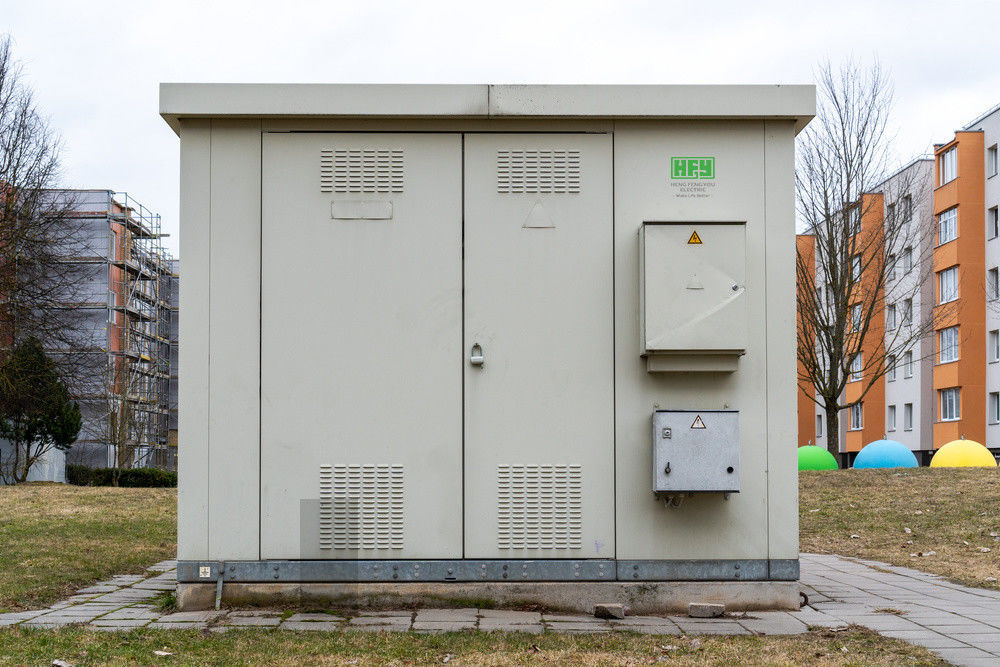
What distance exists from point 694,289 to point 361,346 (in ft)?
8.04

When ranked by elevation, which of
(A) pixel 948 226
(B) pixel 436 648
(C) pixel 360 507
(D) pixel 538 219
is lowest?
(B) pixel 436 648

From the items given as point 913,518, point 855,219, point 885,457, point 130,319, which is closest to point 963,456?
point 885,457

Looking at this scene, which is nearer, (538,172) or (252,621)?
(252,621)

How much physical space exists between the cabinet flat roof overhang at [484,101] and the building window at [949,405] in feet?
145

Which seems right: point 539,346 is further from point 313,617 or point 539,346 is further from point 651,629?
point 313,617

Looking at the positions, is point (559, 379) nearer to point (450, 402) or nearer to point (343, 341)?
point (450, 402)

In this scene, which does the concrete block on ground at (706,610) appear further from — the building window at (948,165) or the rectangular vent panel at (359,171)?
the building window at (948,165)

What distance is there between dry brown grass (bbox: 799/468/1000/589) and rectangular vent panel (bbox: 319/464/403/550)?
558 centimetres

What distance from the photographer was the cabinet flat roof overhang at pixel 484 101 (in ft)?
26.5

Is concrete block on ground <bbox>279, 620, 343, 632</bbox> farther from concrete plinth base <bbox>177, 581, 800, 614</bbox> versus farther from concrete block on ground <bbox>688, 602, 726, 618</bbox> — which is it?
concrete block on ground <bbox>688, 602, 726, 618</bbox>

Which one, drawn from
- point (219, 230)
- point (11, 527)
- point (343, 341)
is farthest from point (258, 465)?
point (11, 527)

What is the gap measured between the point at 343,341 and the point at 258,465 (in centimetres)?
109

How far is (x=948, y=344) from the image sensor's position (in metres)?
49.1

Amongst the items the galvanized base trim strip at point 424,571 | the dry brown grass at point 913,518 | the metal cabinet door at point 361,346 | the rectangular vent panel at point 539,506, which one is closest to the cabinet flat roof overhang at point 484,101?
the metal cabinet door at point 361,346
